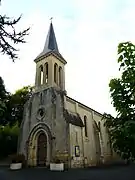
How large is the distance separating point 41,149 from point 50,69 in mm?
9304

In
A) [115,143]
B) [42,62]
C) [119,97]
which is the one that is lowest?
[115,143]

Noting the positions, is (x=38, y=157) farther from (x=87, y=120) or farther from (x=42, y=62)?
(x=42, y=62)

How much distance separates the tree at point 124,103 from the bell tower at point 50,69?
17649mm

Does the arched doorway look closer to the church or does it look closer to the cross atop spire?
the church

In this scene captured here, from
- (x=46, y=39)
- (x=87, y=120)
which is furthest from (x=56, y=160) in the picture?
(x=46, y=39)

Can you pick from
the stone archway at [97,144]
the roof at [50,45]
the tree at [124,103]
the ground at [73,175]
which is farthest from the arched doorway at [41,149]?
the tree at [124,103]

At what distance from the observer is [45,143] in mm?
20094

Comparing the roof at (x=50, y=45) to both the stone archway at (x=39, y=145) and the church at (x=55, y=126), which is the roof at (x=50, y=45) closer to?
the church at (x=55, y=126)

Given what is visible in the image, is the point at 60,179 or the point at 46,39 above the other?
the point at 46,39

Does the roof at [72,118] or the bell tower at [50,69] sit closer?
→ the roof at [72,118]

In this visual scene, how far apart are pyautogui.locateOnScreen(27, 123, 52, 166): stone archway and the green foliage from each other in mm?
8367

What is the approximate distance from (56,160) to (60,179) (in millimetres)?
6317

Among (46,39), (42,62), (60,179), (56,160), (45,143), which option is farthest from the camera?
(46,39)

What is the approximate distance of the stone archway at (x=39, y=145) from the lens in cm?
1948
